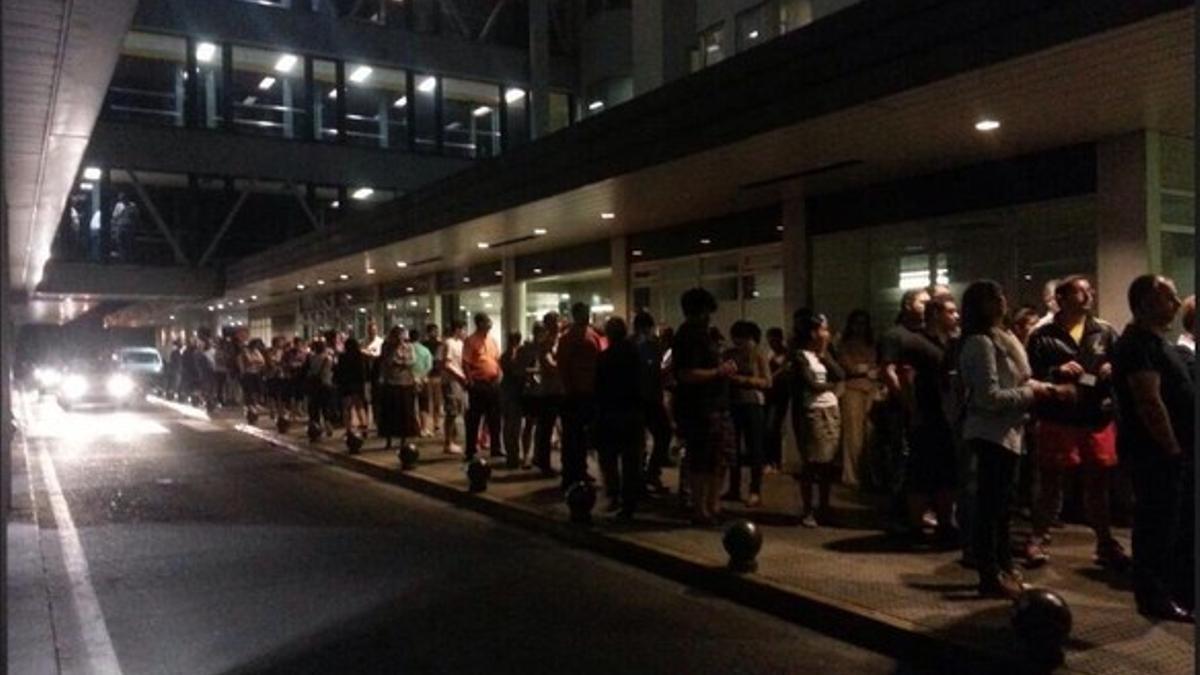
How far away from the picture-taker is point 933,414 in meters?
8.40

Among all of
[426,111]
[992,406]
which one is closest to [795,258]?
[992,406]

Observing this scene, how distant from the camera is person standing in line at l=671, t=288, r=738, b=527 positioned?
31.5ft

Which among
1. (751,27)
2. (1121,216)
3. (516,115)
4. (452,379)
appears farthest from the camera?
(516,115)

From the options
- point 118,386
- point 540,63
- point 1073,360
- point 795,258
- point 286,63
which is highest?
point 286,63

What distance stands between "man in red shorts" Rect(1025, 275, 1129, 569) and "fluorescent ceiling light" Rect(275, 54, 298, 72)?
34943mm

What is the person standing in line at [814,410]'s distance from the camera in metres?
9.45

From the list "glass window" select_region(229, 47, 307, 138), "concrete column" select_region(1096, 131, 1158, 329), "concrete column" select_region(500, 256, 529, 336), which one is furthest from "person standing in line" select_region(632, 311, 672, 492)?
"glass window" select_region(229, 47, 307, 138)

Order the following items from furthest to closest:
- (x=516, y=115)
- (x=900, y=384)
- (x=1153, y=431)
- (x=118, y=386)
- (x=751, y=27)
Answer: (x=516, y=115) < (x=118, y=386) < (x=751, y=27) < (x=900, y=384) < (x=1153, y=431)

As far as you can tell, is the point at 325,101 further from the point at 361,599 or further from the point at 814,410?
the point at 361,599

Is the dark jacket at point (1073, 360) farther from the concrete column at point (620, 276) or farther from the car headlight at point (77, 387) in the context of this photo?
the car headlight at point (77, 387)

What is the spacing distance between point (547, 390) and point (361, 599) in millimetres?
5247

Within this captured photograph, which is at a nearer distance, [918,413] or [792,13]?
[918,413]

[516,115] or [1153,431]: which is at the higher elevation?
[516,115]

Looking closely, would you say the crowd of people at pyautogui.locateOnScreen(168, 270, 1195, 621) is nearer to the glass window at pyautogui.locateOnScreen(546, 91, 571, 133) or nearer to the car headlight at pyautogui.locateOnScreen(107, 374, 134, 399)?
the car headlight at pyautogui.locateOnScreen(107, 374, 134, 399)
